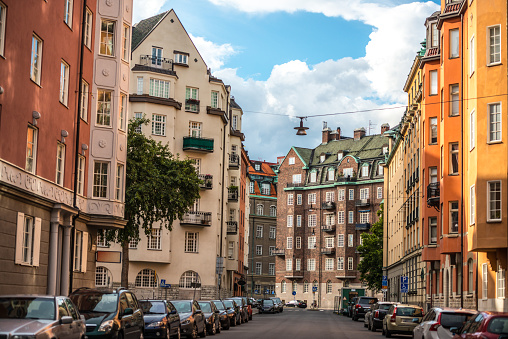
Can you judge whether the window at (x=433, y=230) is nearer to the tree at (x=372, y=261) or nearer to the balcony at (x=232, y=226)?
the balcony at (x=232, y=226)

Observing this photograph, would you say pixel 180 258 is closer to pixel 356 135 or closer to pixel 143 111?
pixel 143 111

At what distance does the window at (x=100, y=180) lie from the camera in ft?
106

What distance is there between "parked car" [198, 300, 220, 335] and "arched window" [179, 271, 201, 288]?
30962 millimetres

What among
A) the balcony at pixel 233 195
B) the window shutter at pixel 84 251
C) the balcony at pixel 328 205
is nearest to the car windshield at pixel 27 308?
the window shutter at pixel 84 251

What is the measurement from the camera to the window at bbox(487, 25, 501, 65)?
99.5 ft

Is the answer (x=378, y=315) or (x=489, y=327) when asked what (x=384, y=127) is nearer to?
(x=378, y=315)

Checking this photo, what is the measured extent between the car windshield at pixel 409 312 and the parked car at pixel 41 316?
65.4ft

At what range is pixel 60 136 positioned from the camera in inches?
1110

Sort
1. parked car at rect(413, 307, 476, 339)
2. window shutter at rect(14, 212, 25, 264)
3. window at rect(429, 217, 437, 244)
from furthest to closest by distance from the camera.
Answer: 1. window at rect(429, 217, 437, 244)
2. window shutter at rect(14, 212, 25, 264)
3. parked car at rect(413, 307, 476, 339)

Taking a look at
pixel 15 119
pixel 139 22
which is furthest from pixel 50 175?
pixel 139 22

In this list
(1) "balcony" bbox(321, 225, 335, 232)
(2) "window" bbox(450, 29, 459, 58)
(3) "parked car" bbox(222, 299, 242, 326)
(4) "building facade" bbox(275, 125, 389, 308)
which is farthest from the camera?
(1) "balcony" bbox(321, 225, 335, 232)

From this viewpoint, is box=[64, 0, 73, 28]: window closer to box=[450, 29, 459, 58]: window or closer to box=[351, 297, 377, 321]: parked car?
box=[450, 29, 459, 58]: window

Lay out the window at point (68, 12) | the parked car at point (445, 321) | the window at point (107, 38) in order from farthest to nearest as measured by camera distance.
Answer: the window at point (107, 38) → the window at point (68, 12) → the parked car at point (445, 321)

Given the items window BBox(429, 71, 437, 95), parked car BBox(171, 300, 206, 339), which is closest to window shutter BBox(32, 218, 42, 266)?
parked car BBox(171, 300, 206, 339)
